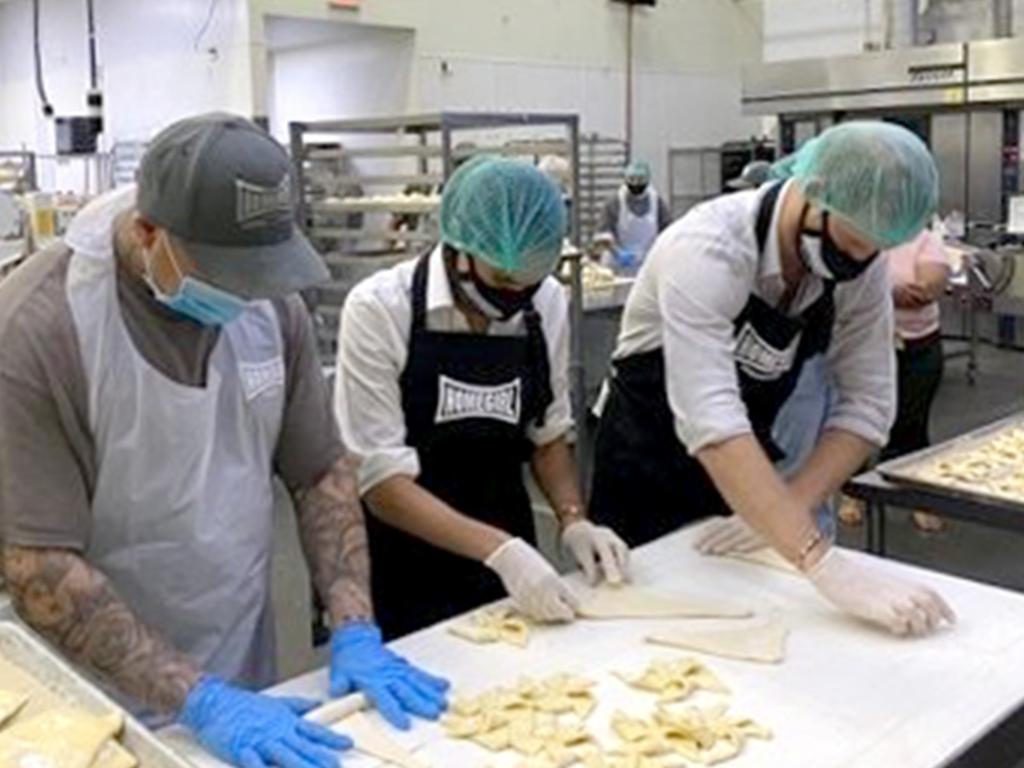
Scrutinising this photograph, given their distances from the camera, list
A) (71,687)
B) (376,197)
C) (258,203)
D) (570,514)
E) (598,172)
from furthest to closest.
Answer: (598,172), (376,197), (570,514), (258,203), (71,687)

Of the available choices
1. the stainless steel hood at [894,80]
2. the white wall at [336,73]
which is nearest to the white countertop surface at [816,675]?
the stainless steel hood at [894,80]

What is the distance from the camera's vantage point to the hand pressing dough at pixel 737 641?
1487 millimetres

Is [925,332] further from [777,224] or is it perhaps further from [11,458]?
[11,458]

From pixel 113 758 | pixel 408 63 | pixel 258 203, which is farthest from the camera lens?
pixel 408 63

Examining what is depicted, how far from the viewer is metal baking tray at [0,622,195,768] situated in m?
1.02

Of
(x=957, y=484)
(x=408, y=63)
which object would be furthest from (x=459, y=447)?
(x=408, y=63)

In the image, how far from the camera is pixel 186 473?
1.40 meters

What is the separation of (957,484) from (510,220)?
1.27 metres

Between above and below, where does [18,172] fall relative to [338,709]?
above

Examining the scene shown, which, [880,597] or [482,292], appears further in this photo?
[482,292]

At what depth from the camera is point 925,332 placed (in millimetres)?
4184

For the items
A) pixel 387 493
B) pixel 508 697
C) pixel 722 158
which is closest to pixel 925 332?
pixel 387 493

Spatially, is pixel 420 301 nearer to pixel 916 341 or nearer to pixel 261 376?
pixel 261 376

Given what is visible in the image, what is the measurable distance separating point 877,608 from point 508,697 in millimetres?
519
